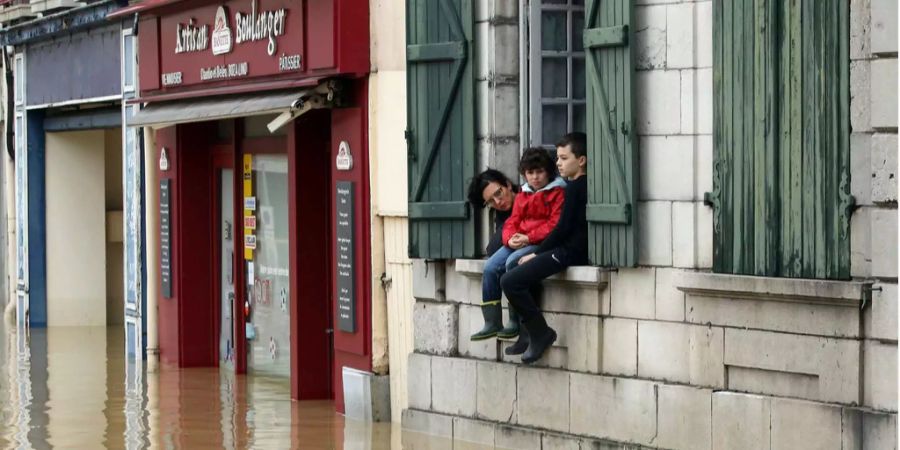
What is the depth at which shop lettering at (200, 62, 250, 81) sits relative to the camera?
17.5 m

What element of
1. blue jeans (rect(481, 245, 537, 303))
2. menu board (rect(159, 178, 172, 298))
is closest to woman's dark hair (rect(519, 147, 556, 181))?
blue jeans (rect(481, 245, 537, 303))

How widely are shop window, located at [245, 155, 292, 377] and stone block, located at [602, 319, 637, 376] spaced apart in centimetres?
581

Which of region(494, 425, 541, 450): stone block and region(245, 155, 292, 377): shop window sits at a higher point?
region(245, 155, 292, 377): shop window

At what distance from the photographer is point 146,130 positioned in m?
20.4

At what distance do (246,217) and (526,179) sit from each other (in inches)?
253

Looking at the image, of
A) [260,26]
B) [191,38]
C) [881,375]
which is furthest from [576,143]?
[191,38]

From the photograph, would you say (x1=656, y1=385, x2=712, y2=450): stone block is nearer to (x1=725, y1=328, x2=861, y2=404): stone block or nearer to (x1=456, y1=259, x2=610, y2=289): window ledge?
(x1=725, y1=328, x2=861, y2=404): stone block

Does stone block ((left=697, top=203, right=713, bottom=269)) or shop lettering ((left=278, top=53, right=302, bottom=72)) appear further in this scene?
shop lettering ((left=278, top=53, right=302, bottom=72))

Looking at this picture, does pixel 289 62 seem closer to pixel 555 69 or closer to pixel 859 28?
pixel 555 69

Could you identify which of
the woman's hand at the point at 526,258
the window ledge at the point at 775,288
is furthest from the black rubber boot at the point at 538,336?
the window ledge at the point at 775,288

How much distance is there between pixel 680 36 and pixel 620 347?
2.05m

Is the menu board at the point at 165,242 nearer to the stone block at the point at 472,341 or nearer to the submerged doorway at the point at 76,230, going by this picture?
the submerged doorway at the point at 76,230

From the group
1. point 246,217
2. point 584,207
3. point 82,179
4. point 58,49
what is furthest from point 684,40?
point 82,179

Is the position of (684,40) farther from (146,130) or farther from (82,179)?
(82,179)
